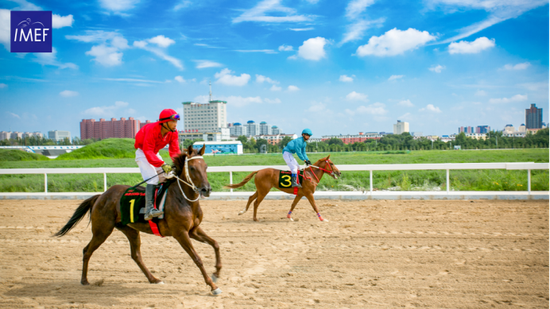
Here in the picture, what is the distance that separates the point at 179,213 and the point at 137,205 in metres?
0.58

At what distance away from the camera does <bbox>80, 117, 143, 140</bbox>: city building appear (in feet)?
348

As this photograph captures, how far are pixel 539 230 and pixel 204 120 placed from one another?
13435 centimetres

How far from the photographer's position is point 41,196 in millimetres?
12117

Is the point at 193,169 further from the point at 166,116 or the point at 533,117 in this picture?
the point at 533,117

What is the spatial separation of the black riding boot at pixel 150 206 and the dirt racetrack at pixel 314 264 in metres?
0.90

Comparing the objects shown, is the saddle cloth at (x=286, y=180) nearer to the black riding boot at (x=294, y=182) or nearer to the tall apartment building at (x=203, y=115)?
the black riding boot at (x=294, y=182)

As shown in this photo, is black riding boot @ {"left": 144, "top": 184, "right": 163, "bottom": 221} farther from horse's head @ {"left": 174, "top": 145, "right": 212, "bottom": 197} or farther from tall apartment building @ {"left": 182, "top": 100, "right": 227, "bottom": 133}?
→ tall apartment building @ {"left": 182, "top": 100, "right": 227, "bottom": 133}

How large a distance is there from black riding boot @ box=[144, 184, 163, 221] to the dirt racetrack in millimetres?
898

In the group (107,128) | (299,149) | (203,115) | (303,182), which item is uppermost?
(203,115)

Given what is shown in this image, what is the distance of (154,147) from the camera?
4.23m

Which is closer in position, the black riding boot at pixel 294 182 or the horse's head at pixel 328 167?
the black riding boot at pixel 294 182

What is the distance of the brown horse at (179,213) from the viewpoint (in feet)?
12.9

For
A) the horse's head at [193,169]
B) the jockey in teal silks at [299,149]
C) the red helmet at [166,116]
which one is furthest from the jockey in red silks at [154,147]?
the jockey in teal silks at [299,149]

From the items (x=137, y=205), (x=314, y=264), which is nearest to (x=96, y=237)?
(x=137, y=205)
